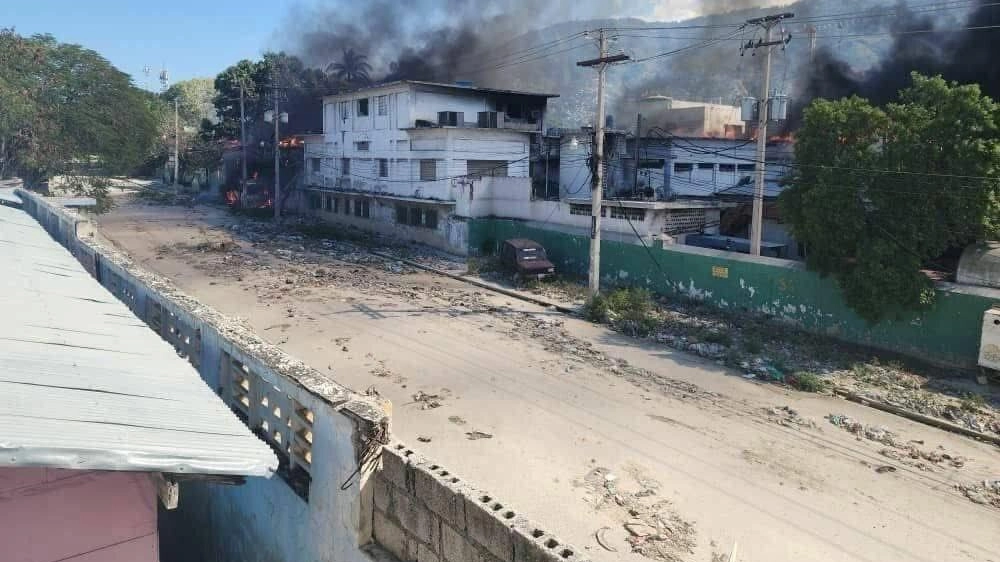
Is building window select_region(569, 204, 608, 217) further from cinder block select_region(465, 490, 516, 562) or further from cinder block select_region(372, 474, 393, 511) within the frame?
cinder block select_region(465, 490, 516, 562)

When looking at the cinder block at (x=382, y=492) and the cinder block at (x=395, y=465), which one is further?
the cinder block at (x=382, y=492)

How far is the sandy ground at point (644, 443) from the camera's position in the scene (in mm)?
7941

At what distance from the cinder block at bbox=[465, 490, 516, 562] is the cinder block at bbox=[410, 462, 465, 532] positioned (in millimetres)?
70

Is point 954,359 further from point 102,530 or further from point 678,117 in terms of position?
point 678,117

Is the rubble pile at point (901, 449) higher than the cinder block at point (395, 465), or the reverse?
the cinder block at point (395, 465)

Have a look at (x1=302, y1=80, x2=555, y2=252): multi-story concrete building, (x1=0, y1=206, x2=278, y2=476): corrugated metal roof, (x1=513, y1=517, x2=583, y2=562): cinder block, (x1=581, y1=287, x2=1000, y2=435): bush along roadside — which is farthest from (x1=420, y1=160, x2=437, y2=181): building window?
(x1=513, y1=517, x2=583, y2=562): cinder block

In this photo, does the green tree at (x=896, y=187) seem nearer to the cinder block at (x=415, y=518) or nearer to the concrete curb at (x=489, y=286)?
Result: the concrete curb at (x=489, y=286)

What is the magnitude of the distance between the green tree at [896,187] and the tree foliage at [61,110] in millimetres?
24020

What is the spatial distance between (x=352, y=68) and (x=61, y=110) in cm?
2912

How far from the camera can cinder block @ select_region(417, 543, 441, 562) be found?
15.2 ft

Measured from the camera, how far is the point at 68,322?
20.7ft

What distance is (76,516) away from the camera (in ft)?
14.6

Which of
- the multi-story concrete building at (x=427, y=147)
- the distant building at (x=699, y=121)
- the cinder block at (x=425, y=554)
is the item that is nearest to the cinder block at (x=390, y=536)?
the cinder block at (x=425, y=554)

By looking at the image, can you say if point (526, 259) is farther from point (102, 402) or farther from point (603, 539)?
point (102, 402)
